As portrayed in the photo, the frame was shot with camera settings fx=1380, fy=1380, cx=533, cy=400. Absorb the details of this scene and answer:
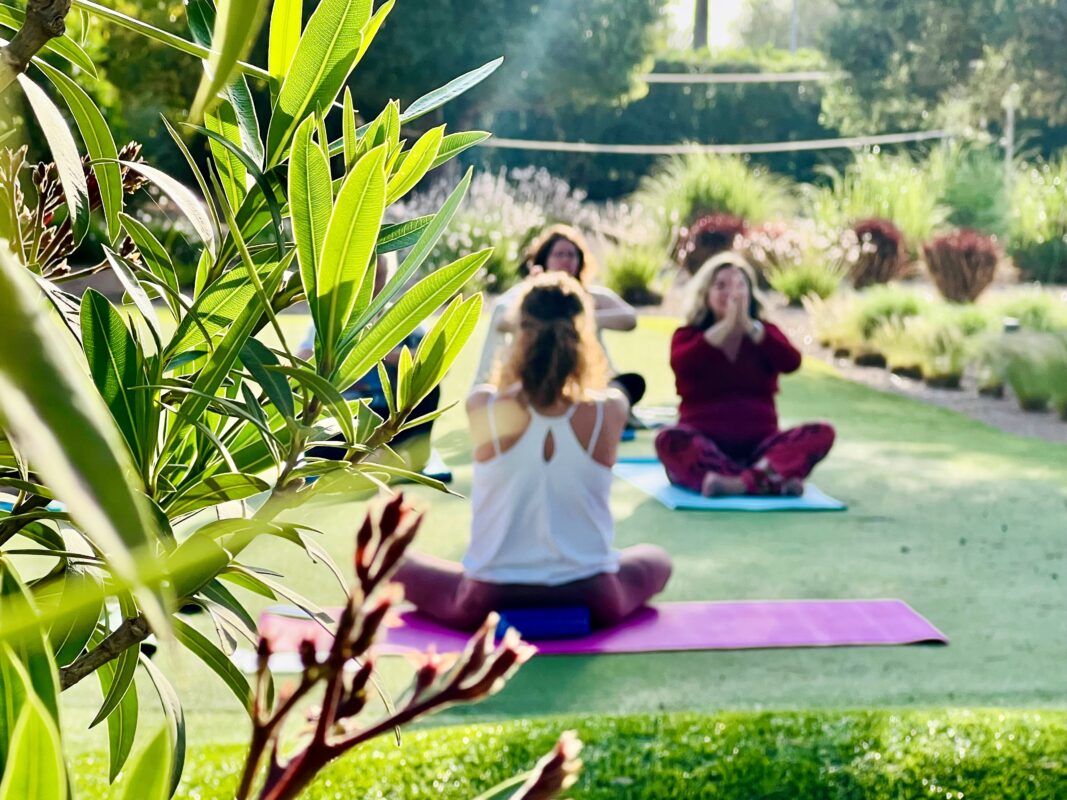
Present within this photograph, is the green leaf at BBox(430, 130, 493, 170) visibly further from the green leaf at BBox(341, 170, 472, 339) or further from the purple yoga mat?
the purple yoga mat

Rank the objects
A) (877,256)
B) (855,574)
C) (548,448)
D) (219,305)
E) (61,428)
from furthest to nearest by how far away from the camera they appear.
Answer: (877,256) < (855,574) < (548,448) < (219,305) < (61,428)

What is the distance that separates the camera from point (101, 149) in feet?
3.18

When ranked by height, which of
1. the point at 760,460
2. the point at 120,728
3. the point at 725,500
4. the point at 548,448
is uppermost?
the point at 120,728

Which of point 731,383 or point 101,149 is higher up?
point 101,149

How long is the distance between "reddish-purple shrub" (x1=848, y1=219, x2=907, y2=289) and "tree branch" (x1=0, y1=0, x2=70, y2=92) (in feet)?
53.8

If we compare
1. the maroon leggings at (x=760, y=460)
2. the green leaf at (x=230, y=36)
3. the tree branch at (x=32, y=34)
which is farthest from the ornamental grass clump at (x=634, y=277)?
the green leaf at (x=230, y=36)

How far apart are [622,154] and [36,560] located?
20.2 meters

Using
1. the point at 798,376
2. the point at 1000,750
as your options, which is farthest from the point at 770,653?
the point at 798,376

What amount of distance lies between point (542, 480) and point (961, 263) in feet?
35.8

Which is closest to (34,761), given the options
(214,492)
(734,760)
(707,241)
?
(214,492)

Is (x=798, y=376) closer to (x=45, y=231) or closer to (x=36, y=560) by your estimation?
(x=36, y=560)

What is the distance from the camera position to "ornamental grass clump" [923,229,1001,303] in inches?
564

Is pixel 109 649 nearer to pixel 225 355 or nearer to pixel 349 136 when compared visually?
pixel 225 355

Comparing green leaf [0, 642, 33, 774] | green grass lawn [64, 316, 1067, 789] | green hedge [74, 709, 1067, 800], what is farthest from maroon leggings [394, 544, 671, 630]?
green leaf [0, 642, 33, 774]
